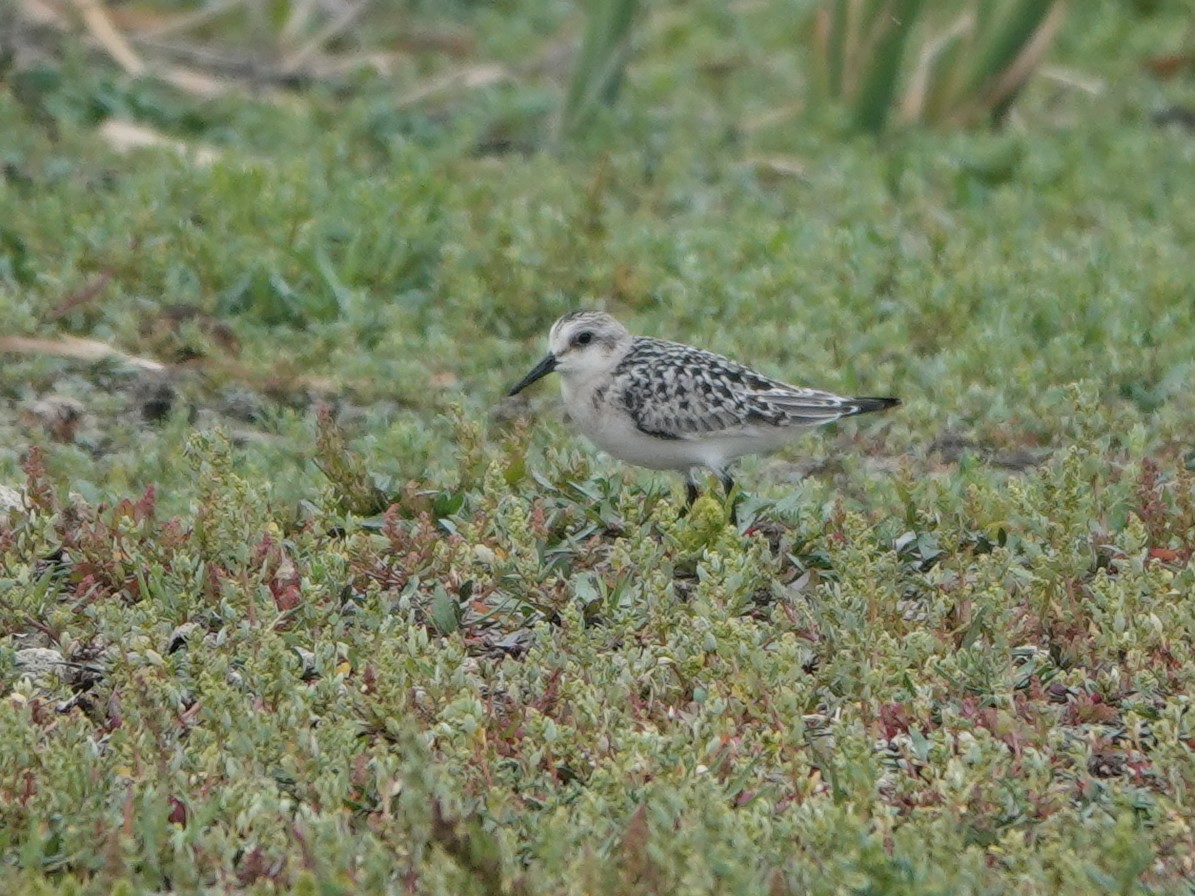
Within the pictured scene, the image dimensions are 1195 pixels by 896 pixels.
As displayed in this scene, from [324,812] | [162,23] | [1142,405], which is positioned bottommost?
[162,23]

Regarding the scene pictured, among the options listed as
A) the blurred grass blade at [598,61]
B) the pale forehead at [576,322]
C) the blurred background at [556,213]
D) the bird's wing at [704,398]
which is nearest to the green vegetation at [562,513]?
the blurred background at [556,213]

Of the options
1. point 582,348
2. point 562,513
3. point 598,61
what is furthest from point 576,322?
point 598,61

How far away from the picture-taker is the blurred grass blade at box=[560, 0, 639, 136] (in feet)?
39.7

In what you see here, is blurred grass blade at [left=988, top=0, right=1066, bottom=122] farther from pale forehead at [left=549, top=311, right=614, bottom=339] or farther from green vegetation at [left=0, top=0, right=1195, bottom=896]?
pale forehead at [left=549, top=311, right=614, bottom=339]

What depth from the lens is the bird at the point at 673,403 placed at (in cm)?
782

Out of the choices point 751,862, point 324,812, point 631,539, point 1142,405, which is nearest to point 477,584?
point 631,539

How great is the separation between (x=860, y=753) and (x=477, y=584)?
1727 mm

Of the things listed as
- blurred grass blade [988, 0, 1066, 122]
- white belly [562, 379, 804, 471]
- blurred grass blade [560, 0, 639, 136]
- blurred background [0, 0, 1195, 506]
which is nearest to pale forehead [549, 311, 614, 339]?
white belly [562, 379, 804, 471]

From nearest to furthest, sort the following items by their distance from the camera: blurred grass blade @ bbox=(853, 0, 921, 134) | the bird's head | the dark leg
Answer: the dark leg → the bird's head → blurred grass blade @ bbox=(853, 0, 921, 134)

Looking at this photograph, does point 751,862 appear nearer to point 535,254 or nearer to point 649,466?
point 649,466

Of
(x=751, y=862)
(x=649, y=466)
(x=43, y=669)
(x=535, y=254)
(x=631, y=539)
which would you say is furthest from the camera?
(x=535, y=254)

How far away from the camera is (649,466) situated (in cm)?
796

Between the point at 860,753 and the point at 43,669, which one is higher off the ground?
the point at 860,753

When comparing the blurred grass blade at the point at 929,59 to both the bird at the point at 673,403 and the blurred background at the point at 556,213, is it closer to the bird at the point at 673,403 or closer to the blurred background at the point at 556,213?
the blurred background at the point at 556,213
